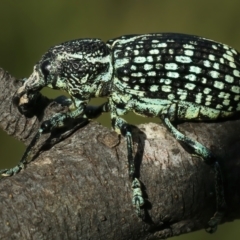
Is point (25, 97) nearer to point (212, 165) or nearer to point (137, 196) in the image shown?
point (137, 196)

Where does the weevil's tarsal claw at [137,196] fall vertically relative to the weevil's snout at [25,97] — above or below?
below

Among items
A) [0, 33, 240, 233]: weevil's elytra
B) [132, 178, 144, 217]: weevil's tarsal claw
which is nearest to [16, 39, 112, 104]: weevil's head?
[0, 33, 240, 233]: weevil's elytra

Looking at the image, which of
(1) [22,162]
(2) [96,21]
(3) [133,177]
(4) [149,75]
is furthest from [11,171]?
(2) [96,21]

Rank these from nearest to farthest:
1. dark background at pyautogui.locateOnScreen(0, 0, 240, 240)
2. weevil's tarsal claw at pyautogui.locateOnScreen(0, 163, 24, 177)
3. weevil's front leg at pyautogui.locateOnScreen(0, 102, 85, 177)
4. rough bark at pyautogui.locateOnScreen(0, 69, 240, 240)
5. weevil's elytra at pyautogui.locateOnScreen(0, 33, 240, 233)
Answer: rough bark at pyautogui.locateOnScreen(0, 69, 240, 240) → weevil's tarsal claw at pyautogui.locateOnScreen(0, 163, 24, 177) → weevil's front leg at pyautogui.locateOnScreen(0, 102, 85, 177) → weevil's elytra at pyautogui.locateOnScreen(0, 33, 240, 233) → dark background at pyautogui.locateOnScreen(0, 0, 240, 240)

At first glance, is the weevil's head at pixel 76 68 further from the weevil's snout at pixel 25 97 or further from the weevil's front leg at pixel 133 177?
the weevil's front leg at pixel 133 177

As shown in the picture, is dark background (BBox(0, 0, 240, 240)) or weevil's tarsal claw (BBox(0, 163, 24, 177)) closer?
weevil's tarsal claw (BBox(0, 163, 24, 177))

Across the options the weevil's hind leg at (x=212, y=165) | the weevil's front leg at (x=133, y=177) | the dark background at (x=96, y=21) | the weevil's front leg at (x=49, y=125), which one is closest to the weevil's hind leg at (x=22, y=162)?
the weevil's front leg at (x=49, y=125)

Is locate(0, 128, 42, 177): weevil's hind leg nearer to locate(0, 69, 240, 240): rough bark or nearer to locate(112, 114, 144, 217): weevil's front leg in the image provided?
locate(0, 69, 240, 240): rough bark

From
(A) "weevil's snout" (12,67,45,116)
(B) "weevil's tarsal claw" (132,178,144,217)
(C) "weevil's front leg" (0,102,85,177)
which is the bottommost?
(B) "weevil's tarsal claw" (132,178,144,217)
